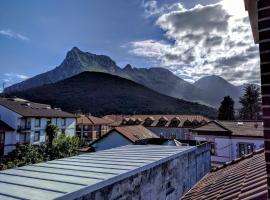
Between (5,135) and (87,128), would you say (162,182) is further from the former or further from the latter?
(87,128)

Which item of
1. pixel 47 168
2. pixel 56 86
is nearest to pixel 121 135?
pixel 47 168

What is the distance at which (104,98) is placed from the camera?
12431 cm

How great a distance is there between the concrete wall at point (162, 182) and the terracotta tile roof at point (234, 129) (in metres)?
11.5

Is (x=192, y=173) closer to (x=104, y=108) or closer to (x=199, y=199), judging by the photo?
(x=199, y=199)

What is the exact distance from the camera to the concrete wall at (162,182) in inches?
312

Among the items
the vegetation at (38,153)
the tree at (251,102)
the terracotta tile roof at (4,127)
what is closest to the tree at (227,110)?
the tree at (251,102)

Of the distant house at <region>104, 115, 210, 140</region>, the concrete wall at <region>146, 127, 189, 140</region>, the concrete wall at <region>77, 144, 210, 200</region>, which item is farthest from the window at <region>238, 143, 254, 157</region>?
the concrete wall at <region>146, 127, 189, 140</region>

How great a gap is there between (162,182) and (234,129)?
21741 millimetres

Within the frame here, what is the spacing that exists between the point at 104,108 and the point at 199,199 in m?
109

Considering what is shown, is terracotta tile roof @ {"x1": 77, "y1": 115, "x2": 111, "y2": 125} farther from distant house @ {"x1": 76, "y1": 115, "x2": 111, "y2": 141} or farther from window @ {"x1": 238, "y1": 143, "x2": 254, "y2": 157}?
window @ {"x1": 238, "y1": 143, "x2": 254, "y2": 157}

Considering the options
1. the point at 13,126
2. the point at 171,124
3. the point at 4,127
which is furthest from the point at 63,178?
the point at 171,124

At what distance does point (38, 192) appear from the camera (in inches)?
232

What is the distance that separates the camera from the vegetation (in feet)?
107

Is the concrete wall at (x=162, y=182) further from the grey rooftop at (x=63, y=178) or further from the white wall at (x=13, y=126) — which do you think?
the white wall at (x=13, y=126)
